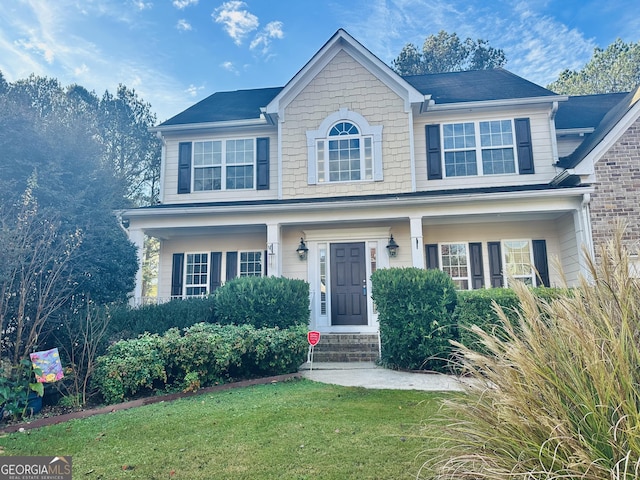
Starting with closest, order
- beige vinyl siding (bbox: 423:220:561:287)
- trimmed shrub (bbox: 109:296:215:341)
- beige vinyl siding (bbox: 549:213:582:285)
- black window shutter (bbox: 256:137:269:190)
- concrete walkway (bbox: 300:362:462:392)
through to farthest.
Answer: concrete walkway (bbox: 300:362:462:392) → trimmed shrub (bbox: 109:296:215:341) → beige vinyl siding (bbox: 549:213:582:285) → beige vinyl siding (bbox: 423:220:561:287) → black window shutter (bbox: 256:137:269:190)

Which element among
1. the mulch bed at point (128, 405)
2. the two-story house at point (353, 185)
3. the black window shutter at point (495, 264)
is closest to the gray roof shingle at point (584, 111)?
the two-story house at point (353, 185)

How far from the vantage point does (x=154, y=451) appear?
10.5ft

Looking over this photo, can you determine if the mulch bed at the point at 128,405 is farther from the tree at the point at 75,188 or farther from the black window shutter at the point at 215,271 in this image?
the black window shutter at the point at 215,271

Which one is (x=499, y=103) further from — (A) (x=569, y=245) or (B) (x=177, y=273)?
(B) (x=177, y=273)

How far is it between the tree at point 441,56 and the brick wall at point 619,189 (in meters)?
16.7

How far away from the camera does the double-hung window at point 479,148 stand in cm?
1000

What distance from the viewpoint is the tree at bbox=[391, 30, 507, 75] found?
23062mm

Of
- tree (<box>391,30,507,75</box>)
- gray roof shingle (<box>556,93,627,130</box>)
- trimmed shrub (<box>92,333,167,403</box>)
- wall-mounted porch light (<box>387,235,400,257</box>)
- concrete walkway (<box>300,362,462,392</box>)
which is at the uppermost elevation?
tree (<box>391,30,507,75</box>)

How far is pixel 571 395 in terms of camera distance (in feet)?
5.83

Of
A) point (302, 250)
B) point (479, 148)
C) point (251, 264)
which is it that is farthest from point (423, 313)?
point (479, 148)

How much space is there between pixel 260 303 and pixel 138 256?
3886 mm

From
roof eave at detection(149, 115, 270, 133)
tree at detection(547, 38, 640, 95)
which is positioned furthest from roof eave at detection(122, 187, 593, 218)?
tree at detection(547, 38, 640, 95)

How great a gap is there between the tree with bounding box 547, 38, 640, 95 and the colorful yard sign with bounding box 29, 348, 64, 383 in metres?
26.8

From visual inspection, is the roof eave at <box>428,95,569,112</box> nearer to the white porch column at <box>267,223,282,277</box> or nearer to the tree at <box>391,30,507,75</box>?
the white porch column at <box>267,223,282,277</box>
